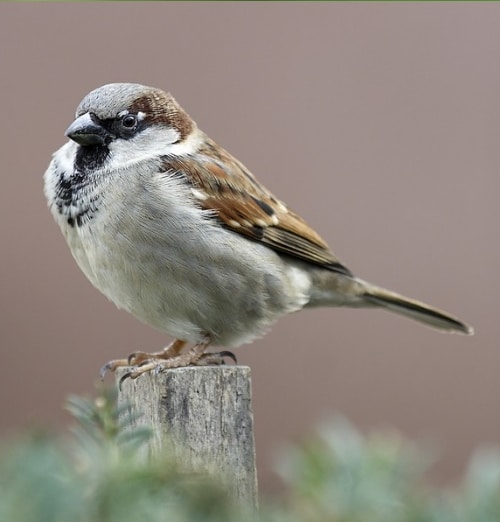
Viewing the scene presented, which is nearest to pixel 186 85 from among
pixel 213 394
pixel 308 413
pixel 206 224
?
pixel 308 413

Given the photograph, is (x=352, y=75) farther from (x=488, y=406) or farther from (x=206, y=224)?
(x=206, y=224)

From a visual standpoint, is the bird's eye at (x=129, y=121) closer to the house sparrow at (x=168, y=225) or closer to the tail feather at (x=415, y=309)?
the house sparrow at (x=168, y=225)

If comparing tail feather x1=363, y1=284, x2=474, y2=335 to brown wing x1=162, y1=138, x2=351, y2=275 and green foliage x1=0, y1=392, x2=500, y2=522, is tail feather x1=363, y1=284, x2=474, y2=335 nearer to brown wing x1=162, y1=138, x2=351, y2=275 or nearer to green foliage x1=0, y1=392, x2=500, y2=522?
brown wing x1=162, y1=138, x2=351, y2=275

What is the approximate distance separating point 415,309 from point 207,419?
1798 mm

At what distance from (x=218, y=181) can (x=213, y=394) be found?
117cm

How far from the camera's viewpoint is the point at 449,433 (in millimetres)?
3854

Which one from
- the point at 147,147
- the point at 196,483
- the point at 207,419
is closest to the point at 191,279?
the point at 147,147

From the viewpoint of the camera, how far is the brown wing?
276 cm

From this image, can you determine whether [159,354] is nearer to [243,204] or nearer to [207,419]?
[243,204]

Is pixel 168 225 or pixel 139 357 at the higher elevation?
pixel 168 225

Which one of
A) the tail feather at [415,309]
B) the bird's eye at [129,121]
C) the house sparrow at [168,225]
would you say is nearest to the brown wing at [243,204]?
the house sparrow at [168,225]

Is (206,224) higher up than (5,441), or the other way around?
(206,224)

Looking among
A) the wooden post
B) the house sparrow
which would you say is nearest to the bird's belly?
the house sparrow

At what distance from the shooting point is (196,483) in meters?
0.79
